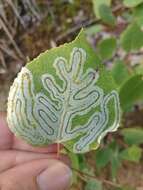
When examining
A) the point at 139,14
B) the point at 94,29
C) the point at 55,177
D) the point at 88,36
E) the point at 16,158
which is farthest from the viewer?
the point at 88,36

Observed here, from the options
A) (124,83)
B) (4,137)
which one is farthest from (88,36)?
(4,137)

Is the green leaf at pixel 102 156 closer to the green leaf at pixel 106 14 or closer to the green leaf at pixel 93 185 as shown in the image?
the green leaf at pixel 93 185

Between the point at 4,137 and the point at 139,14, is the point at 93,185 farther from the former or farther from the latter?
the point at 139,14

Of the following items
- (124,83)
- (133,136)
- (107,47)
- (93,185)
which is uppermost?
(107,47)

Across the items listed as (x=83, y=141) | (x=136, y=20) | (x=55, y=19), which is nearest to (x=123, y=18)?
(x=55, y=19)

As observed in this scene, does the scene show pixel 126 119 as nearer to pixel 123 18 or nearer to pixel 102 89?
pixel 123 18

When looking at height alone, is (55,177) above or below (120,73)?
below

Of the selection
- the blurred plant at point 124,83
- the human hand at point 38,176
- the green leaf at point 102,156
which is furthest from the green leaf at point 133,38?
the human hand at point 38,176

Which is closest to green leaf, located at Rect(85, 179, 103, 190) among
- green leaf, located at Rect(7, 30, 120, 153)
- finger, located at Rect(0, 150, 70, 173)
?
finger, located at Rect(0, 150, 70, 173)
